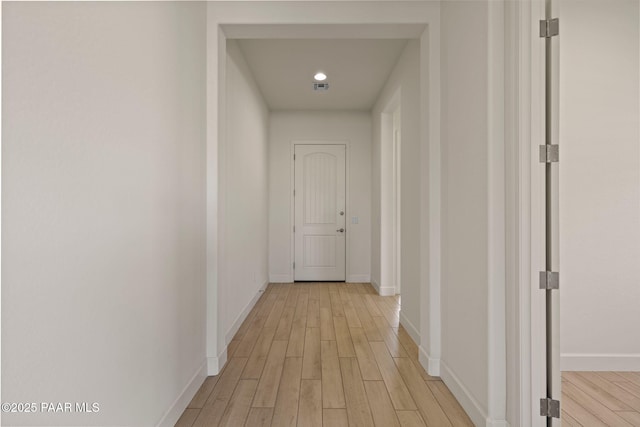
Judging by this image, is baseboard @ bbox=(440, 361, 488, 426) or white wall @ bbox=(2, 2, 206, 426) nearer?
white wall @ bbox=(2, 2, 206, 426)

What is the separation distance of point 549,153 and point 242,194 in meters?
2.85

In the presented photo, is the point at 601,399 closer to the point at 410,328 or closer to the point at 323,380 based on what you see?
the point at 410,328

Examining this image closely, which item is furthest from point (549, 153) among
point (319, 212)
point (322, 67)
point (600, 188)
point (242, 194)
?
point (319, 212)

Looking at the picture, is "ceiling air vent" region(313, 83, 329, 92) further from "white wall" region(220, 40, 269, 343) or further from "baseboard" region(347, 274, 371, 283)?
"baseboard" region(347, 274, 371, 283)

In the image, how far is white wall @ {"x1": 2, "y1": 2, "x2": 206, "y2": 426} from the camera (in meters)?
0.94

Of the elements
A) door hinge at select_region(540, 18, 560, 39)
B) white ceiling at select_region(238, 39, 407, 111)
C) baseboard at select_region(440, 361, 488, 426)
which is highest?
white ceiling at select_region(238, 39, 407, 111)

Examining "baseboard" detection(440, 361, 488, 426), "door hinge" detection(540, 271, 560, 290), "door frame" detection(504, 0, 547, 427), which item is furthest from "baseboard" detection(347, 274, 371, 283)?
"door hinge" detection(540, 271, 560, 290)

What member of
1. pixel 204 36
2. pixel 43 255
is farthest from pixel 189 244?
pixel 204 36

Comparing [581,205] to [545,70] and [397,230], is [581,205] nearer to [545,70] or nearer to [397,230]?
[545,70]

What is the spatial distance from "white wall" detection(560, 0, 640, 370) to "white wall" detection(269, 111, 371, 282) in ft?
11.4

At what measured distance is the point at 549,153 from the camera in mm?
1609

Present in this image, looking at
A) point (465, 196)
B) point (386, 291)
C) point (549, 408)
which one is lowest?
point (386, 291)

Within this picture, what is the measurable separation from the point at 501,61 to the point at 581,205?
1408 mm

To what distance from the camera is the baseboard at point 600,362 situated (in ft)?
8.41
